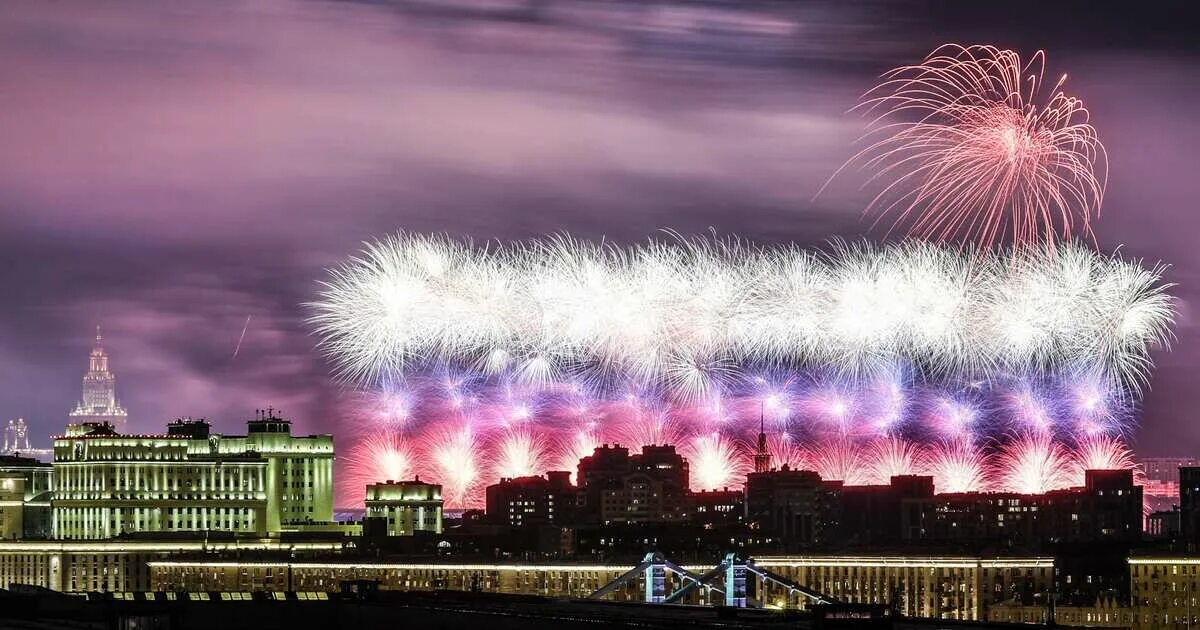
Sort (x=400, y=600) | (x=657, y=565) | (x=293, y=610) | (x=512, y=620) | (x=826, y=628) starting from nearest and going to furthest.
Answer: (x=826, y=628) < (x=512, y=620) < (x=293, y=610) < (x=400, y=600) < (x=657, y=565)

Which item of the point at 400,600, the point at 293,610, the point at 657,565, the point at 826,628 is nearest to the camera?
the point at 826,628

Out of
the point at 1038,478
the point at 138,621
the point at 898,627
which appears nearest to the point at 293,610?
the point at 138,621

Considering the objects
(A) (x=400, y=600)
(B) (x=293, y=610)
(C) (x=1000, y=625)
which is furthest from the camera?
(A) (x=400, y=600)

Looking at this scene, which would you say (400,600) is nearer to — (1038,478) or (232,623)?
(232,623)

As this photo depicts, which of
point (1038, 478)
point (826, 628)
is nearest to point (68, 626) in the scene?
point (826, 628)

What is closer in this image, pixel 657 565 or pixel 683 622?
pixel 683 622

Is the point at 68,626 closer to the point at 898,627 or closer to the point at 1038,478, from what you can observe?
the point at 898,627

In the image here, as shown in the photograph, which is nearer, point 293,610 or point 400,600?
point 293,610

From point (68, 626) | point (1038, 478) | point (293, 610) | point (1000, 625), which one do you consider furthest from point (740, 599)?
point (68, 626)

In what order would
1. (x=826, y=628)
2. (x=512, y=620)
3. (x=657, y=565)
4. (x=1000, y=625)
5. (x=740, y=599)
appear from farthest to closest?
(x=657, y=565) → (x=740, y=599) → (x=512, y=620) → (x=1000, y=625) → (x=826, y=628)
